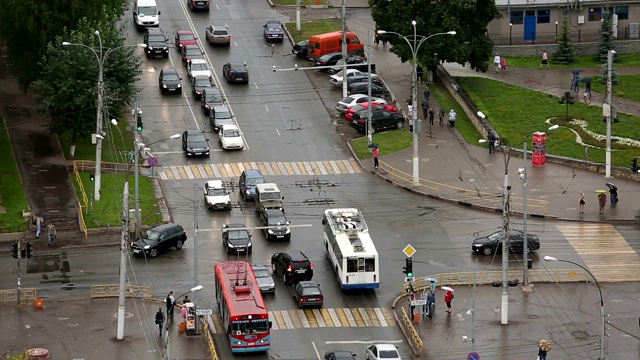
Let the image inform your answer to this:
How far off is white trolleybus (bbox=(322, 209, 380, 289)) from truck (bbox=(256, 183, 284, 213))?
8429 millimetres

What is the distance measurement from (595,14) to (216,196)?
167 ft

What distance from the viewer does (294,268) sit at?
101 metres

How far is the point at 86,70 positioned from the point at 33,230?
16639 millimetres

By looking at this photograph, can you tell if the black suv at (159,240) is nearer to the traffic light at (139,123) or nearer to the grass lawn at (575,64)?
the traffic light at (139,123)

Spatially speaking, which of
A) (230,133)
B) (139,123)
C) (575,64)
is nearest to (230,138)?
(230,133)

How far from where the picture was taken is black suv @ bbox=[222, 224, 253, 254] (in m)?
106

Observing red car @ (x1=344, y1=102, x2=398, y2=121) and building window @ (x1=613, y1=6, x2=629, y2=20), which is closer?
red car @ (x1=344, y1=102, x2=398, y2=121)

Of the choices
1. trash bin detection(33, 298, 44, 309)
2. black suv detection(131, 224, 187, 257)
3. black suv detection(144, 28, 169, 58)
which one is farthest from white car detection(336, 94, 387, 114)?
trash bin detection(33, 298, 44, 309)

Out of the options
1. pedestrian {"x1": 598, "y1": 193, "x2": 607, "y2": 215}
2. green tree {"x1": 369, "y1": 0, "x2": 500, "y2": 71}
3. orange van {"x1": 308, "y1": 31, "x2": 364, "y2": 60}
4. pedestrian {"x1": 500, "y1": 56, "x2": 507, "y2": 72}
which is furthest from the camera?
pedestrian {"x1": 500, "y1": 56, "x2": 507, "y2": 72}

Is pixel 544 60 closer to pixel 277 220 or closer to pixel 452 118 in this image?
pixel 452 118

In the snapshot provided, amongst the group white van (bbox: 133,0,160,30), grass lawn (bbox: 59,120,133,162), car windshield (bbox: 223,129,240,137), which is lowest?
grass lawn (bbox: 59,120,133,162)

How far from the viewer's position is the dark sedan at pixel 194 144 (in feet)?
403

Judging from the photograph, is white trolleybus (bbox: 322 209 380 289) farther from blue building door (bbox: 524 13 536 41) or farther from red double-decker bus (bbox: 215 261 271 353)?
blue building door (bbox: 524 13 536 41)

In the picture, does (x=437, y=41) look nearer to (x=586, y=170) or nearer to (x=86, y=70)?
(x=586, y=170)
